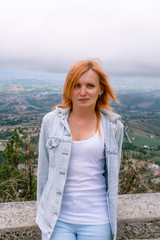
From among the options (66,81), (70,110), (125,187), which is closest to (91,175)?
(70,110)

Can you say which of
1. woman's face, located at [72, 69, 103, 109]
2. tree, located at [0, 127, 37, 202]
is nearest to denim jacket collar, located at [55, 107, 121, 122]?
woman's face, located at [72, 69, 103, 109]

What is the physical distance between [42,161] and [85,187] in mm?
405

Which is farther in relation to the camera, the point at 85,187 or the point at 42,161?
the point at 42,161

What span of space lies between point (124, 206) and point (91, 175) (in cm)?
59

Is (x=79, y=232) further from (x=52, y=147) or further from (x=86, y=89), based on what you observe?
(x=86, y=89)

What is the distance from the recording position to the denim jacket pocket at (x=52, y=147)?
1.54m

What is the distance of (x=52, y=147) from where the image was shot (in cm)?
155

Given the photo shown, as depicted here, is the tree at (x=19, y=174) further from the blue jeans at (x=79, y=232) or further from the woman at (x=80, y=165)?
the blue jeans at (x=79, y=232)

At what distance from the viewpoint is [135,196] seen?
6.69 ft

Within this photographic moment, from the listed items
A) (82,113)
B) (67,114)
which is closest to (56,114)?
(67,114)

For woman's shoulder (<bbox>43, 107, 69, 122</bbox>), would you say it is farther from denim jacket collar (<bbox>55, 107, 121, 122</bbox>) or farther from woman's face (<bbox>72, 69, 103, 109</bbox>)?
woman's face (<bbox>72, 69, 103, 109</bbox>)

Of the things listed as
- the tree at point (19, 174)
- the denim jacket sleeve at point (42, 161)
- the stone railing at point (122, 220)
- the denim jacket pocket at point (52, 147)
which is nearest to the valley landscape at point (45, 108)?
the tree at point (19, 174)

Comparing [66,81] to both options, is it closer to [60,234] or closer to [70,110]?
[70,110]

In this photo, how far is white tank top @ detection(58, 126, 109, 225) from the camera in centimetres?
145
